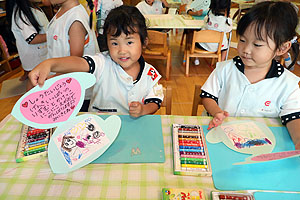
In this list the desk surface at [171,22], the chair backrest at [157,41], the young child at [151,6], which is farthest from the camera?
the young child at [151,6]

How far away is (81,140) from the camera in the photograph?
0.76 metres

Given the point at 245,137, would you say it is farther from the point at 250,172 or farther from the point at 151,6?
the point at 151,6

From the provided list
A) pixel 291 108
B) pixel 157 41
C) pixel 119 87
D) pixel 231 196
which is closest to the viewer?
pixel 231 196

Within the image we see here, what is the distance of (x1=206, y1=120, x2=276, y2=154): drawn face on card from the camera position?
791 millimetres

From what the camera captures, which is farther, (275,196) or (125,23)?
(125,23)

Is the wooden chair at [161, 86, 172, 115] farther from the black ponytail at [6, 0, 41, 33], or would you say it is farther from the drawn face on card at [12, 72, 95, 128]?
the black ponytail at [6, 0, 41, 33]

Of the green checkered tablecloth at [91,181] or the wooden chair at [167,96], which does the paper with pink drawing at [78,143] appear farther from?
the wooden chair at [167,96]

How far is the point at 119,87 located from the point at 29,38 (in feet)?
4.43

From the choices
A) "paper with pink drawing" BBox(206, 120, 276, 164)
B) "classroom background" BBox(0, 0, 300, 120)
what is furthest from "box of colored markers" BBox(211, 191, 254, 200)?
"classroom background" BBox(0, 0, 300, 120)

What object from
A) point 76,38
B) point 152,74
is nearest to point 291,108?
point 152,74

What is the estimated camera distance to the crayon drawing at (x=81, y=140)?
72 centimetres

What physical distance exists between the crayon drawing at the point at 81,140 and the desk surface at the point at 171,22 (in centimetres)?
225

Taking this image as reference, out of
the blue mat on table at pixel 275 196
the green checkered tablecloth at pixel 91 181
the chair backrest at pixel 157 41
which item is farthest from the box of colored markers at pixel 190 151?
the chair backrest at pixel 157 41

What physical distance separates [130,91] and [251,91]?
64 centimetres
